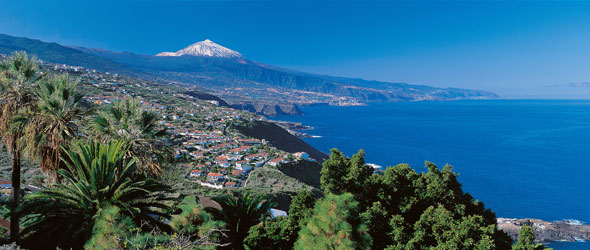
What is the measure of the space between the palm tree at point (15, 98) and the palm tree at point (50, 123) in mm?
261

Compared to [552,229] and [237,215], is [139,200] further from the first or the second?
[552,229]

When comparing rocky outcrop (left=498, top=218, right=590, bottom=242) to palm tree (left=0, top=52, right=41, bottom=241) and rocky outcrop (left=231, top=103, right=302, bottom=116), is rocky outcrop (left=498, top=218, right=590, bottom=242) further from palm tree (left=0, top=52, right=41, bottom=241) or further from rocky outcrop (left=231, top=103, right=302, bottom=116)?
rocky outcrop (left=231, top=103, right=302, bottom=116)

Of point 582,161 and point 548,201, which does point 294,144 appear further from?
point 582,161

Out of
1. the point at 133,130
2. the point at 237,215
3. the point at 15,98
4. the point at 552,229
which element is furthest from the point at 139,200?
the point at 552,229

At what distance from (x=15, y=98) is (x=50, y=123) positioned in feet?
4.31

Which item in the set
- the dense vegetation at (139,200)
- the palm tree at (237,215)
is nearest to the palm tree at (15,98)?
the dense vegetation at (139,200)

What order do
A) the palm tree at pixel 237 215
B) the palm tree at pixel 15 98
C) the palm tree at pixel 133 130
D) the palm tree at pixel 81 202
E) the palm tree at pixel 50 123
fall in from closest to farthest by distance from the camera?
1. the palm tree at pixel 81 202
2. the palm tree at pixel 50 123
3. the palm tree at pixel 15 98
4. the palm tree at pixel 133 130
5. the palm tree at pixel 237 215

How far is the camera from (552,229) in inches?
1583

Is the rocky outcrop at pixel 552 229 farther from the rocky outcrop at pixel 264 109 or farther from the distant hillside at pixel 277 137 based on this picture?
the rocky outcrop at pixel 264 109

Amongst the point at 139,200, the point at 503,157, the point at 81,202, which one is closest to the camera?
the point at 81,202

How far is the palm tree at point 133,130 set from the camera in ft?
34.4

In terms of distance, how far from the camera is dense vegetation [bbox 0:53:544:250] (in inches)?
316

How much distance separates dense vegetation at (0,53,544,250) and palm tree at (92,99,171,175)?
0.03 m

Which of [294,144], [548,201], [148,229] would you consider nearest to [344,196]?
[148,229]
